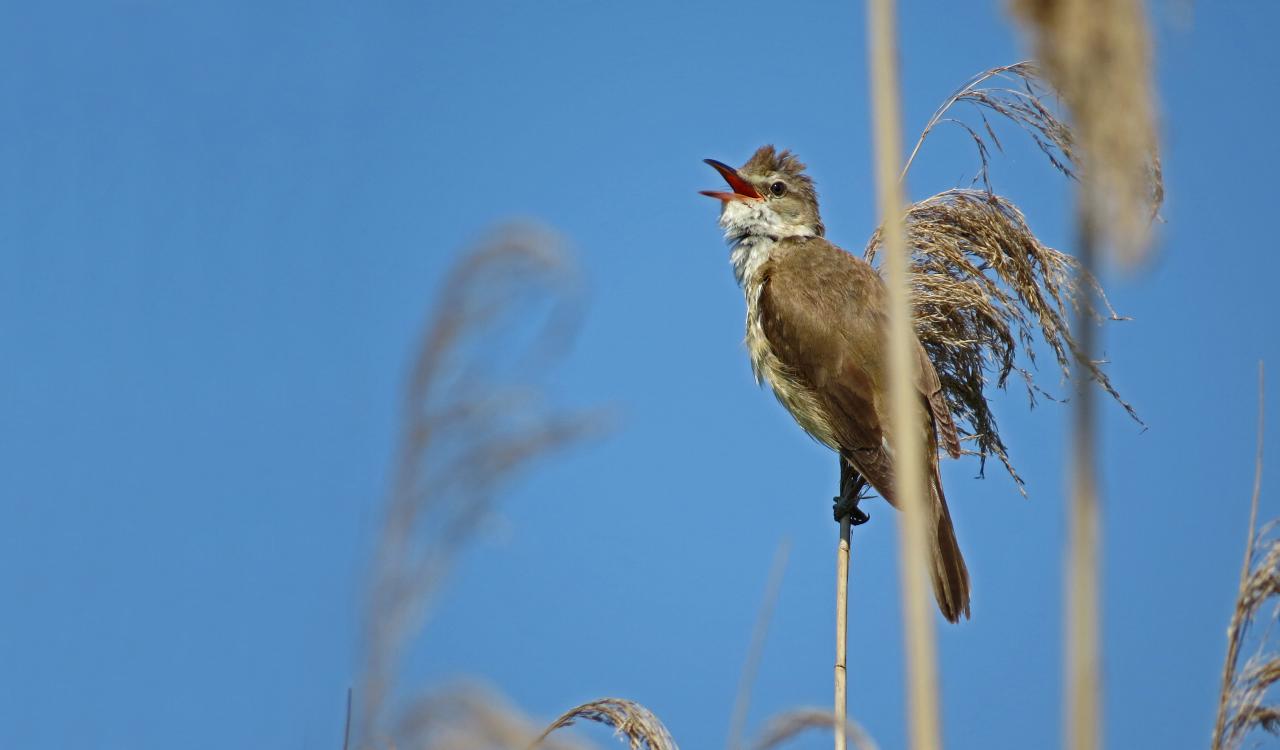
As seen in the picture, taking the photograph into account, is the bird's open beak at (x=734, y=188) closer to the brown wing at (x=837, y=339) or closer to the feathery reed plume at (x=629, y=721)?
the brown wing at (x=837, y=339)

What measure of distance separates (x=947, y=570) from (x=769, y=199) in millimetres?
2289

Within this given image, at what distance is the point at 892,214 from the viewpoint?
1.27 metres

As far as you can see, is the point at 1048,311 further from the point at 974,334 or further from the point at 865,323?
the point at 865,323

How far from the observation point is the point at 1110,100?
3.04 ft

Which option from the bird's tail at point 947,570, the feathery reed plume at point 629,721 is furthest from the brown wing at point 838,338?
the feathery reed plume at point 629,721

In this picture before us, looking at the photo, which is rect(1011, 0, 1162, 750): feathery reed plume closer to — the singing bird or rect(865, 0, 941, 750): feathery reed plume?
rect(865, 0, 941, 750): feathery reed plume

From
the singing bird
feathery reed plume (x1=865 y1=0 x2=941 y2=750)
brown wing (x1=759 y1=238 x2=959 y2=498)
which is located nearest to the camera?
feathery reed plume (x1=865 y1=0 x2=941 y2=750)

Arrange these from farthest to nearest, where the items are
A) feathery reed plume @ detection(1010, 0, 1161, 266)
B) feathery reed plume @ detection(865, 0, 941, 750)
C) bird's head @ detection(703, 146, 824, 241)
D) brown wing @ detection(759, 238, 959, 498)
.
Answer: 1. bird's head @ detection(703, 146, 824, 241)
2. brown wing @ detection(759, 238, 959, 498)
3. feathery reed plume @ detection(865, 0, 941, 750)
4. feathery reed plume @ detection(1010, 0, 1161, 266)

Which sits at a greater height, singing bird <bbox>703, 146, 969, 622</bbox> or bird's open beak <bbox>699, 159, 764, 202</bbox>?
bird's open beak <bbox>699, 159, 764, 202</bbox>

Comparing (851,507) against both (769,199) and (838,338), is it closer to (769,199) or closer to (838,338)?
(838,338)

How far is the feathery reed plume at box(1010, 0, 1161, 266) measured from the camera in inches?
35.1

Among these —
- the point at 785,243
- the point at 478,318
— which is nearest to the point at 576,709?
the point at 478,318

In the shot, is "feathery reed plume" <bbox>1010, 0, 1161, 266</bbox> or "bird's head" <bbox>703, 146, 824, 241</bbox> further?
"bird's head" <bbox>703, 146, 824, 241</bbox>

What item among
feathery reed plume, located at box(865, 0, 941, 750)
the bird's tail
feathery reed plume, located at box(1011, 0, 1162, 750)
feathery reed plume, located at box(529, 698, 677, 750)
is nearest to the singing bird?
the bird's tail
